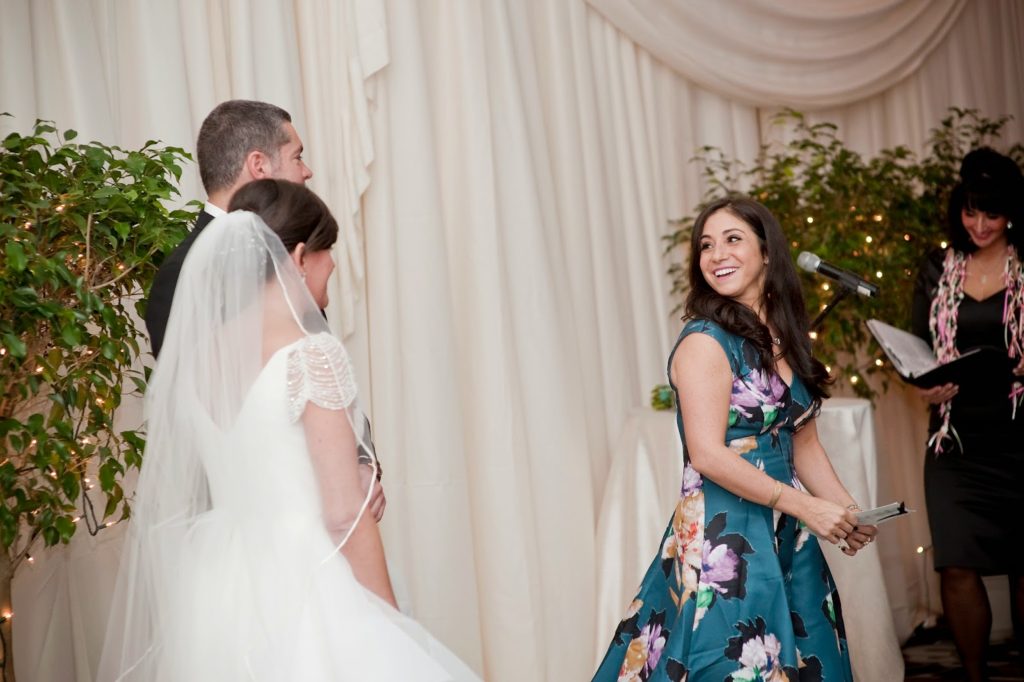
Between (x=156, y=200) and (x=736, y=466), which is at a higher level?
(x=156, y=200)

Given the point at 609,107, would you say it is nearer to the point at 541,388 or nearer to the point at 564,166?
the point at 564,166

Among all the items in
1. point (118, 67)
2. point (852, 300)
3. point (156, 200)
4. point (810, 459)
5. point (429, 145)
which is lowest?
point (810, 459)

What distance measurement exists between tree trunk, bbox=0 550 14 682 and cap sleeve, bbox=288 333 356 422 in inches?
43.7

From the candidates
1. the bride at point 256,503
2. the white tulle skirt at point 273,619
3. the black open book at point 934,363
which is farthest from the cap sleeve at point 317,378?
the black open book at point 934,363

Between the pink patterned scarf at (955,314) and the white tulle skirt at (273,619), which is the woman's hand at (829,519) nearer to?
the white tulle skirt at (273,619)

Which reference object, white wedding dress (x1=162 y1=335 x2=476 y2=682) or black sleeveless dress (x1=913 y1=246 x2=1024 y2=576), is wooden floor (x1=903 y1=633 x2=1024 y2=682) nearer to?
black sleeveless dress (x1=913 y1=246 x2=1024 y2=576)

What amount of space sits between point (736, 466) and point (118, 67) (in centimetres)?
238

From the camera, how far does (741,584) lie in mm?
2570

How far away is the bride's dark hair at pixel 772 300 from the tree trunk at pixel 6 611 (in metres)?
1.75

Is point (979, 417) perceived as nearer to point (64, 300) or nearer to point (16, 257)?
point (64, 300)

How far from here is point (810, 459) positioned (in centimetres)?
292

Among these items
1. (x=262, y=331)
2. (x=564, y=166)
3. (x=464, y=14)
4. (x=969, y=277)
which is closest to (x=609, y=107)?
(x=564, y=166)

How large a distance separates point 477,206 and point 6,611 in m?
2.14

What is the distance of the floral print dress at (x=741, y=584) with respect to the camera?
253 cm
